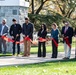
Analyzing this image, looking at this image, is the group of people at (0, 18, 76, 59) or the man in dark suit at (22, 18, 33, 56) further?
the man in dark suit at (22, 18, 33, 56)

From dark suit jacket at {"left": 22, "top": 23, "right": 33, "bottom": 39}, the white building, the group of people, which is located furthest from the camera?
the white building

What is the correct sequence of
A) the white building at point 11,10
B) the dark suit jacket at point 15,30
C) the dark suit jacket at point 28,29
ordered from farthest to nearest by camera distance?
1. the white building at point 11,10
2. the dark suit jacket at point 15,30
3. the dark suit jacket at point 28,29

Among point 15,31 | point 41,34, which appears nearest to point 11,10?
point 15,31

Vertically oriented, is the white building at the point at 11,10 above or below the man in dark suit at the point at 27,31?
above

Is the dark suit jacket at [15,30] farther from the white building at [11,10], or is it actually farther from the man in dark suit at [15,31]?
the white building at [11,10]

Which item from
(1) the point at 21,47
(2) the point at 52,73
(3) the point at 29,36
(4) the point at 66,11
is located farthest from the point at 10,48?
(4) the point at 66,11

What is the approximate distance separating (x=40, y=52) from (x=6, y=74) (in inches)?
305

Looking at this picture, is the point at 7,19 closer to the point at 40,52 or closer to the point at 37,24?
the point at 40,52

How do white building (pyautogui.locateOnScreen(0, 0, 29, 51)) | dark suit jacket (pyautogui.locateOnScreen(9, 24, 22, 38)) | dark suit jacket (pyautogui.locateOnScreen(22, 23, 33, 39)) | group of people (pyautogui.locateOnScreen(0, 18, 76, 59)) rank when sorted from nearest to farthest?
group of people (pyautogui.locateOnScreen(0, 18, 76, 59)), dark suit jacket (pyautogui.locateOnScreen(22, 23, 33, 39)), dark suit jacket (pyautogui.locateOnScreen(9, 24, 22, 38)), white building (pyautogui.locateOnScreen(0, 0, 29, 51))

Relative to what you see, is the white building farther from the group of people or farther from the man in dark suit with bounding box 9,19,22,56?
the man in dark suit with bounding box 9,19,22,56

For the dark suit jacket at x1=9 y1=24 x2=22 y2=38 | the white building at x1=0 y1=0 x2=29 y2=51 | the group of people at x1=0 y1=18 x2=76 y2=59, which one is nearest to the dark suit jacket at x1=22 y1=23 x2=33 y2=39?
the group of people at x1=0 y1=18 x2=76 y2=59

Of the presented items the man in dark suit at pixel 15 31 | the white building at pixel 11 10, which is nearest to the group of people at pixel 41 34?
the man in dark suit at pixel 15 31

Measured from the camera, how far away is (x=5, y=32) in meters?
19.8

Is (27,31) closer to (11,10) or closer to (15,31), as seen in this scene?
(15,31)
